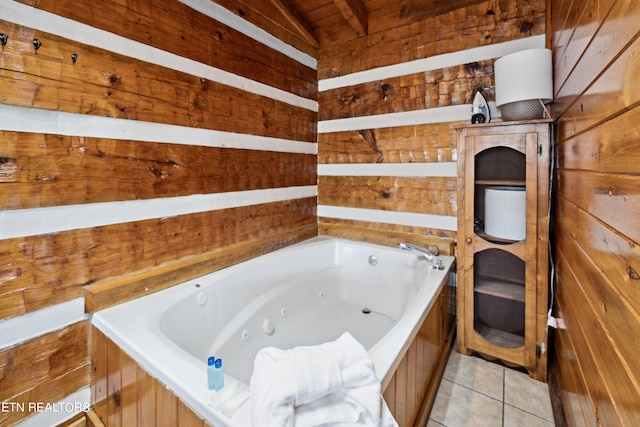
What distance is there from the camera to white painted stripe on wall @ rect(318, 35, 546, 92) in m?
1.88

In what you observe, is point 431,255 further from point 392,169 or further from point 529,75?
point 529,75

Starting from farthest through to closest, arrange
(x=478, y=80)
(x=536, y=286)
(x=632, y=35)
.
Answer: (x=478, y=80) < (x=536, y=286) < (x=632, y=35)

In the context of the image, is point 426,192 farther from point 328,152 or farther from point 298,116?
point 298,116

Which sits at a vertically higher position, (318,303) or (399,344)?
(399,344)

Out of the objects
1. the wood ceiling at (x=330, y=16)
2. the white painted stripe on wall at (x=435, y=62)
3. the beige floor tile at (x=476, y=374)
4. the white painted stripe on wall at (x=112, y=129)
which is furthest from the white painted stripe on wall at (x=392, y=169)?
the beige floor tile at (x=476, y=374)

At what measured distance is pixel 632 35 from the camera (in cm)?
65

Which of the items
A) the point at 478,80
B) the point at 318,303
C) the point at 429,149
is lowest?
the point at 318,303

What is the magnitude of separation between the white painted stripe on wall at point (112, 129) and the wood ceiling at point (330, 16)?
84 centimetres

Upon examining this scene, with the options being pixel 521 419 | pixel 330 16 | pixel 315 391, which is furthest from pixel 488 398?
pixel 330 16

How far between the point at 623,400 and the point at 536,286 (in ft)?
3.72

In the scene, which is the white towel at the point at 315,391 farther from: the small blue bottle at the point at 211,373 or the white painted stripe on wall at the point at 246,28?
the white painted stripe on wall at the point at 246,28

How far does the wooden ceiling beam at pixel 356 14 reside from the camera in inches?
84.0

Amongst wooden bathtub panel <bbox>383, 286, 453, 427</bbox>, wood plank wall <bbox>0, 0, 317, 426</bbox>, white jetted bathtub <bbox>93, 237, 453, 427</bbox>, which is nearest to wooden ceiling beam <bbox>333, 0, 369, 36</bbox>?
wood plank wall <bbox>0, 0, 317, 426</bbox>

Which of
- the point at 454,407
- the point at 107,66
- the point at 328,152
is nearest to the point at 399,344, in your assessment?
the point at 454,407
